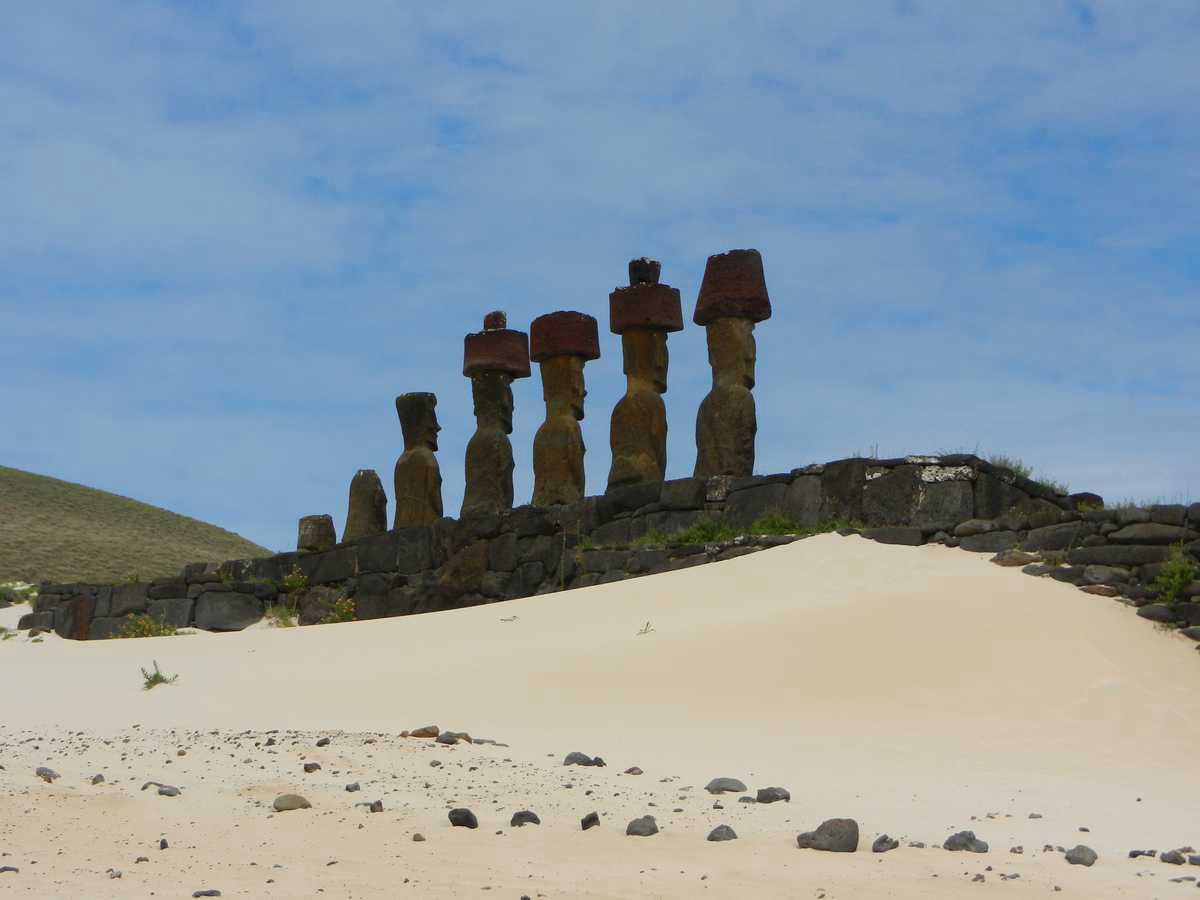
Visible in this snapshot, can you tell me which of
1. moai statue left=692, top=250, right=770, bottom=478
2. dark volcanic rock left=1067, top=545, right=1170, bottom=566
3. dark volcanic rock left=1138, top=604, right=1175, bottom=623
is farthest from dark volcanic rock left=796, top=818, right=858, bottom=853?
moai statue left=692, top=250, right=770, bottom=478

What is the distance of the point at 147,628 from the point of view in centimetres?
1623

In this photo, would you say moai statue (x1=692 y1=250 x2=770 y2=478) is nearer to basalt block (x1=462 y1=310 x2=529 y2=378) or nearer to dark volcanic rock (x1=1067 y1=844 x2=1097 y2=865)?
basalt block (x1=462 y1=310 x2=529 y2=378)


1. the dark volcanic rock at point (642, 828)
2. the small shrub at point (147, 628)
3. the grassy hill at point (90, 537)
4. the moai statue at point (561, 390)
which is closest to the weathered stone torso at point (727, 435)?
the moai statue at point (561, 390)

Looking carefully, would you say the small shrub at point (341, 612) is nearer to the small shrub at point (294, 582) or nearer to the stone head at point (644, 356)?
the small shrub at point (294, 582)

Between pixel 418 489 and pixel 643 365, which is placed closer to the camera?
pixel 643 365

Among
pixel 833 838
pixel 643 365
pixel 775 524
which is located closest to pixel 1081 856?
pixel 833 838

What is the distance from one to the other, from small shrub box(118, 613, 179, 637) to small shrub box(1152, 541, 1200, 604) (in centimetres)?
899

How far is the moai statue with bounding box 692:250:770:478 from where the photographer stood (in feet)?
49.1

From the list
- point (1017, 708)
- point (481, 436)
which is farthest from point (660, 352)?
point (1017, 708)

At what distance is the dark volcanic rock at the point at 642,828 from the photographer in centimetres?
541

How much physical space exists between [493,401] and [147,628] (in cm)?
422

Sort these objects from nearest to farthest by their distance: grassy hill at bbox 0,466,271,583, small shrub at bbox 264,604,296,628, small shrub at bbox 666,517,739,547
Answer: small shrub at bbox 666,517,739,547 < small shrub at bbox 264,604,296,628 < grassy hill at bbox 0,466,271,583

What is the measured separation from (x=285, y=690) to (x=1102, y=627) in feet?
15.8

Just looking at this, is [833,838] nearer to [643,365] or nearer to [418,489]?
[643,365]
